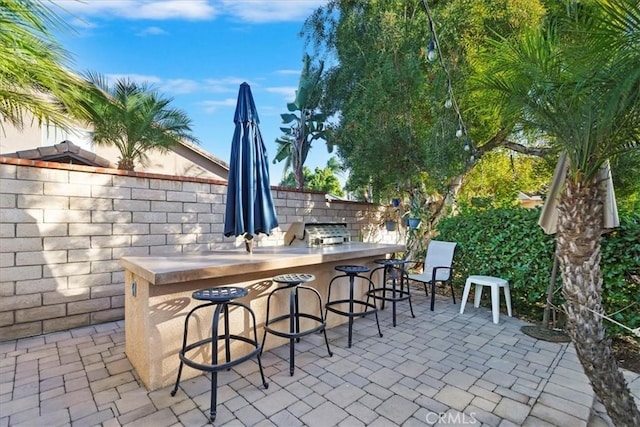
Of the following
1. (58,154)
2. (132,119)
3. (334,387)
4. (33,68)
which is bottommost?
(334,387)

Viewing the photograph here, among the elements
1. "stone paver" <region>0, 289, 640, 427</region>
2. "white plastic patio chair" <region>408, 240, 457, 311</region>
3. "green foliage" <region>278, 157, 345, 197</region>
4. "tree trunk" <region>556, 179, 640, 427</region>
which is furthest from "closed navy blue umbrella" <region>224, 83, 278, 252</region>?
"green foliage" <region>278, 157, 345, 197</region>

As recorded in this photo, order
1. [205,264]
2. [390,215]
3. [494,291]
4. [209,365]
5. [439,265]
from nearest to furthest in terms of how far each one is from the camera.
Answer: [209,365], [205,264], [494,291], [439,265], [390,215]

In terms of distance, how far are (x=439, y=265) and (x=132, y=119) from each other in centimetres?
599

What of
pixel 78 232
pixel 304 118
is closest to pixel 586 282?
pixel 78 232

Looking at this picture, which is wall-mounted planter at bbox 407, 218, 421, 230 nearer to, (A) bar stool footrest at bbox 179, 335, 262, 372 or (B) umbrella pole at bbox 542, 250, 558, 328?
(B) umbrella pole at bbox 542, 250, 558, 328

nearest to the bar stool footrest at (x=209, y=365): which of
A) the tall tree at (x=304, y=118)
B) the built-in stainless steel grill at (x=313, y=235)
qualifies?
the built-in stainless steel grill at (x=313, y=235)

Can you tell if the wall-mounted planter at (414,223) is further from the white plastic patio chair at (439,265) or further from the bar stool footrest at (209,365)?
the bar stool footrest at (209,365)

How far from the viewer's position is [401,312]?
469cm

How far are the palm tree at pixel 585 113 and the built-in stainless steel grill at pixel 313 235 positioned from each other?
8.55ft

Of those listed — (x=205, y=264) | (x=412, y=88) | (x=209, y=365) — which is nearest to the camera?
(x=209, y=365)

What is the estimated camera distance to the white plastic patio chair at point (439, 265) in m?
5.03

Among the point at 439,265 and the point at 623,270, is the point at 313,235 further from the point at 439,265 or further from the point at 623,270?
the point at 623,270

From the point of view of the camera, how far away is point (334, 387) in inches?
102

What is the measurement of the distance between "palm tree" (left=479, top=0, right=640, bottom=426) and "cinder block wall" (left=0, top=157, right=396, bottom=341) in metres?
4.38
